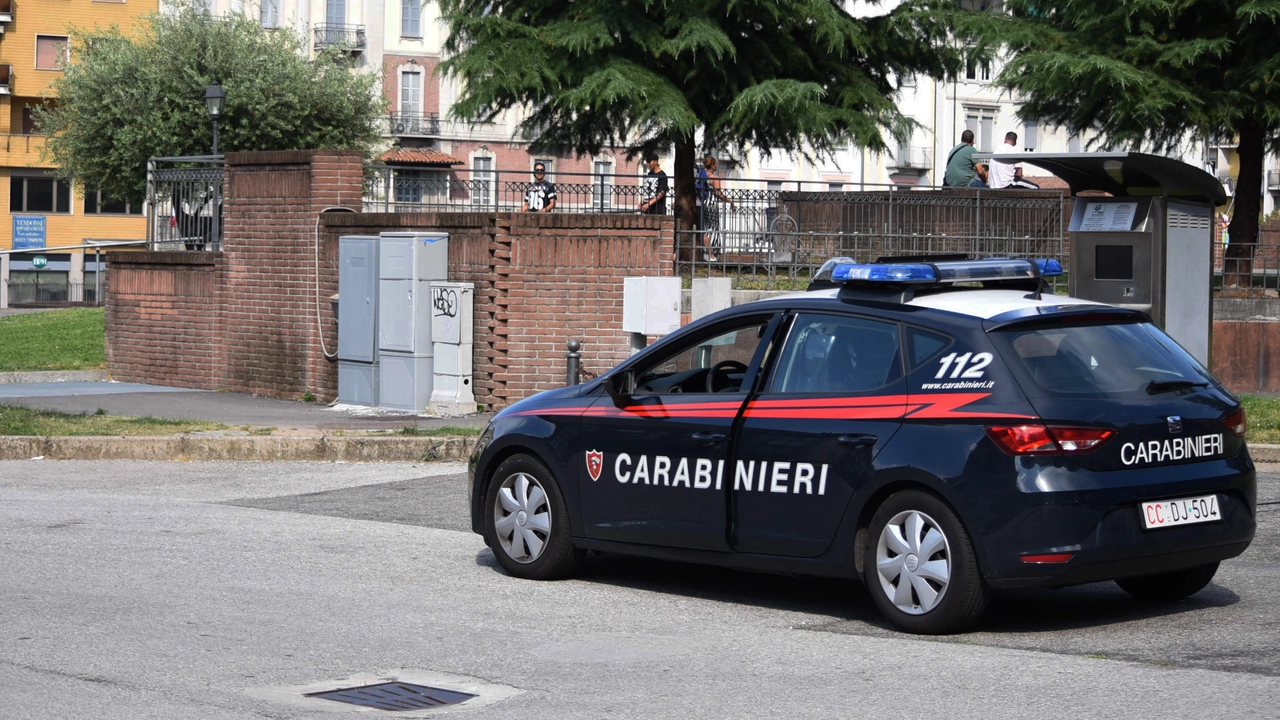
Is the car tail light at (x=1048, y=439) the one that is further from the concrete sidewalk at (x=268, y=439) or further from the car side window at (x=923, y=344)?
the concrete sidewalk at (x=268, y=439)

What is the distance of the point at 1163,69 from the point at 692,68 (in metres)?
6.07

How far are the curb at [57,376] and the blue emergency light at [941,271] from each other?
54.6ft

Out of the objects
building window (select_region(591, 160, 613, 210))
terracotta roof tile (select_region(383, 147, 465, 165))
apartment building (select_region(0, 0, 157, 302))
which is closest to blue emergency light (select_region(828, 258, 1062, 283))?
building window (select_region(591, 160, 613, 210))

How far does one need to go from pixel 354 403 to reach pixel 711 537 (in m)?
10.8

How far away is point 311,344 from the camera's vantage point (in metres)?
18.6

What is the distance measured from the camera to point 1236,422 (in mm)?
7059

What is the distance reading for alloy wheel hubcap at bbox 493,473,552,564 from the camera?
8.17 metres

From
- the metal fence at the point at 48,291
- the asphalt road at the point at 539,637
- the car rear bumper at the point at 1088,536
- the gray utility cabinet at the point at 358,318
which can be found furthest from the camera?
the metal fence at the point at 48,291

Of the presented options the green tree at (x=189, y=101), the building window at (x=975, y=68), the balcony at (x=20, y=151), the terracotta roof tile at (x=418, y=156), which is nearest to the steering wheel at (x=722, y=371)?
the building window at (x=975, y=68)

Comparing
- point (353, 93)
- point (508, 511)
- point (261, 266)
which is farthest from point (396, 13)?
point (508, 511)

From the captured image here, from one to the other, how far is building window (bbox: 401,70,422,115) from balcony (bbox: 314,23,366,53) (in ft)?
7.29

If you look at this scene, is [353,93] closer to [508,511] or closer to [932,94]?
[932,94]

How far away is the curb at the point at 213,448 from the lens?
45.7 ft

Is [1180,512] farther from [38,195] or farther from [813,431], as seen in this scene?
[38,195]
